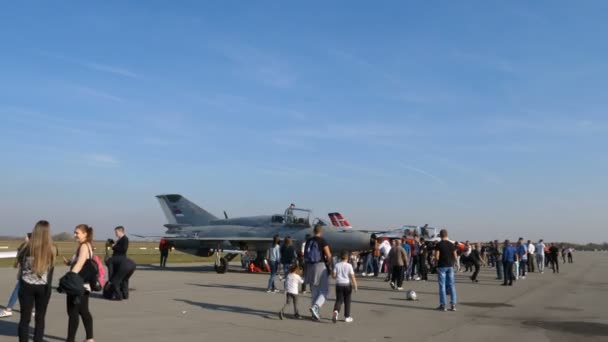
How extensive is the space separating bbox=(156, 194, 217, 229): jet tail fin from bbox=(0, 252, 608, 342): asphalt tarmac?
50.5 feet

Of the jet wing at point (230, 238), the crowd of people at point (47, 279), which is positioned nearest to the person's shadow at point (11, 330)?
the crowd of people at point (47, 279)

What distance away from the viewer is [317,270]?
31.8 ft

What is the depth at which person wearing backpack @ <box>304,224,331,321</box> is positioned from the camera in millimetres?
9465

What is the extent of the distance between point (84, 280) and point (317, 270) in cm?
422

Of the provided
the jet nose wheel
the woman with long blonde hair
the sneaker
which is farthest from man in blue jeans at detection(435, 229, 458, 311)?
the jet nose wheel

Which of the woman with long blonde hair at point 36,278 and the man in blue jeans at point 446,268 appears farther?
the man in blue jeans at point 446,268

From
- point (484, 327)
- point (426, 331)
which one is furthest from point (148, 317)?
point (484, 327)

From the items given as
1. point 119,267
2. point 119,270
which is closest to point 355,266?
point 119,267

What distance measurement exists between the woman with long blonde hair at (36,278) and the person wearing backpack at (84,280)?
0.29 meters

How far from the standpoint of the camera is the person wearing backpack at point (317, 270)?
9465 millimetres

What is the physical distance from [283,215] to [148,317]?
14.6 m

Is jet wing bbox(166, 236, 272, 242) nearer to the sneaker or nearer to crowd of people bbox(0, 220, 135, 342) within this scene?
the sneaker

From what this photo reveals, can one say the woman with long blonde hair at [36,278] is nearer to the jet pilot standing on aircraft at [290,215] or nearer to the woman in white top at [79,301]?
the woman in white top at [79,301]

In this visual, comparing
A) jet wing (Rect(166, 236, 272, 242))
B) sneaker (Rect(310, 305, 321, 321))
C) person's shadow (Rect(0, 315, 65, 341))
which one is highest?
jet wing (Rect(166, 236, 272, 242))
